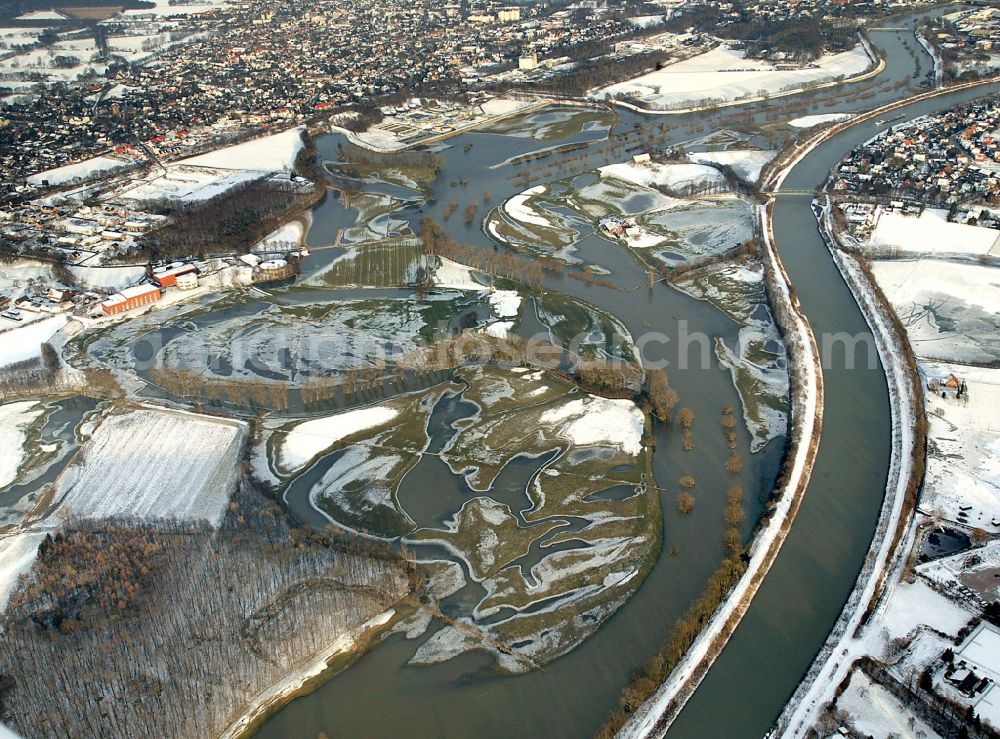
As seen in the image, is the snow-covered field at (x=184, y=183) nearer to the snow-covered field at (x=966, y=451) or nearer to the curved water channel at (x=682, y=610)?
the curved water channel at (x=682, y=610)

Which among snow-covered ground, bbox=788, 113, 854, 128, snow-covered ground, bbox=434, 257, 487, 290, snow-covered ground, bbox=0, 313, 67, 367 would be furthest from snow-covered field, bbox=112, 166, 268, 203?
snow-covered ground, bbox=788, 113, 854, 128

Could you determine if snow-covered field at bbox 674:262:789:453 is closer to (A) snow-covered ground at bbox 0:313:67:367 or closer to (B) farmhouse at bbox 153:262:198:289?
(B) farmhouse at bbox 153:262:198:289

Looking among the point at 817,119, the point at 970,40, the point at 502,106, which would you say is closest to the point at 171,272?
the point at 502,106

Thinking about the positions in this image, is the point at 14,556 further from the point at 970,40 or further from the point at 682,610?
the point at 970,40

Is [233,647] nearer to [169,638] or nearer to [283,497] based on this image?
[169,638]

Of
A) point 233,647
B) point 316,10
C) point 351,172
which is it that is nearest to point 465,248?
point 351,172
